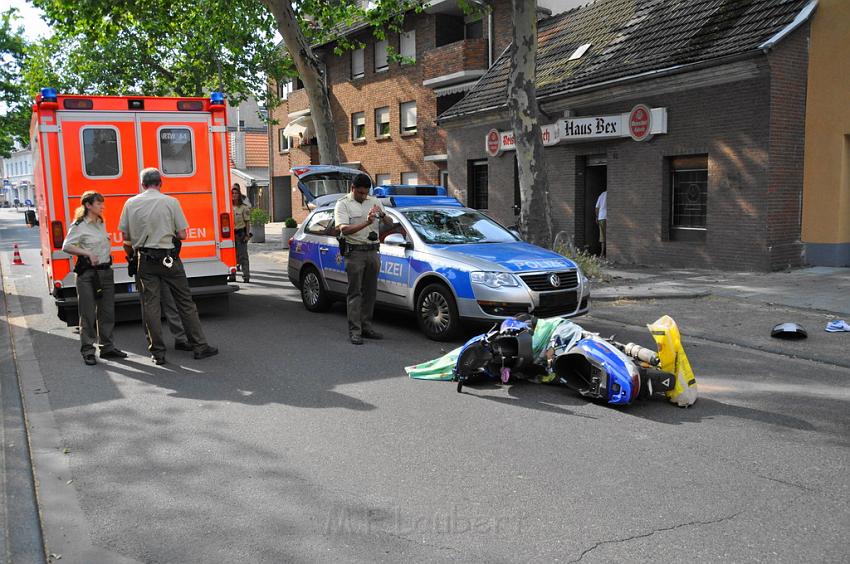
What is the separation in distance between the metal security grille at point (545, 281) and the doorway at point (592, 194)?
34.8 ft

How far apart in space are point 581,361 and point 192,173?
20.5 ft

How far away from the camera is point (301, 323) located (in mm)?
10422

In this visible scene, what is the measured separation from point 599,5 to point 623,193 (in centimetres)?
655

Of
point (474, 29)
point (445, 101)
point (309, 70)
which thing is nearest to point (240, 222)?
point (309, 70)

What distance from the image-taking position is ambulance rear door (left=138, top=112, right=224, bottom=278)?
10.2 m

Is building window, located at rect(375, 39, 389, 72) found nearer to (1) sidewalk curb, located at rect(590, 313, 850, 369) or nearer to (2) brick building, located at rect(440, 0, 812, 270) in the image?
(2) brick building, located at rect(440, 0, 812, 270)

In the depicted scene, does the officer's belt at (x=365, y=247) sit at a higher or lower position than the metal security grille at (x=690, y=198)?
lower

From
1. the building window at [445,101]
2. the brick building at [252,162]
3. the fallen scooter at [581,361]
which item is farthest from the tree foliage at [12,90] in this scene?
the fallen scooter at [581,361]

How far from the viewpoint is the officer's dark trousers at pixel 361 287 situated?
905cm

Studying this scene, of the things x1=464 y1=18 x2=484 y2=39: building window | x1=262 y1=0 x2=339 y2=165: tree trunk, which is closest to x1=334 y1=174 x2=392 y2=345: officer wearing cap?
x1=262 y1=0 x2=339 y2=165: tree trunk

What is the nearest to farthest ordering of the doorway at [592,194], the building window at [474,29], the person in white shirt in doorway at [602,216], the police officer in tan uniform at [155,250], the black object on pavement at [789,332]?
the police officer in tan uniform at [155,250], the black object on pavement at [789,332], the person in white shirt in doorway at [602,216], the doorway at [592,194], the building window at [474,29]

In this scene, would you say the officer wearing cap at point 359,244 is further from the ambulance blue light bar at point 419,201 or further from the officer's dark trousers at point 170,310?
the officer's dark trousers at point 170,310

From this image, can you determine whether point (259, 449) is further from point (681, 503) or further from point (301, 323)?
point (301, 323)

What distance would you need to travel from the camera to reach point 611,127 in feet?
57.2
